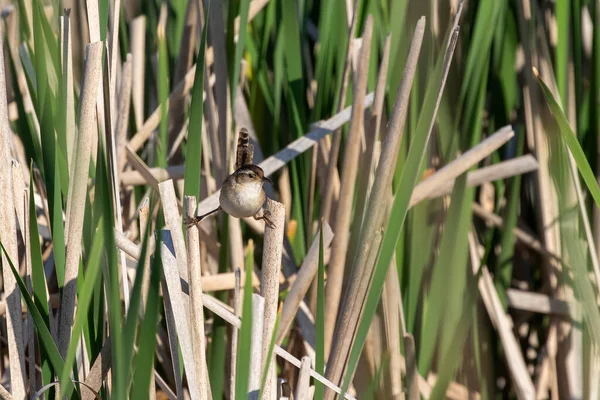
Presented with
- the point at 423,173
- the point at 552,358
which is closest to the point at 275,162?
the point at 423,173

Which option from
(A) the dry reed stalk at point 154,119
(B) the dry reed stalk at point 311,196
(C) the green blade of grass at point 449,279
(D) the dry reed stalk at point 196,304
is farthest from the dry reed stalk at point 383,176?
(A) the dry reed stalk at point 154,119

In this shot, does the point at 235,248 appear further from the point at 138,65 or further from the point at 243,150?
the point at 138,65

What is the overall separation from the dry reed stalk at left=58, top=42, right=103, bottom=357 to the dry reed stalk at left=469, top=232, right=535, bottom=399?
0.81 m

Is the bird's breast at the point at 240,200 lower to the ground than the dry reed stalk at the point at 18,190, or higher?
lower

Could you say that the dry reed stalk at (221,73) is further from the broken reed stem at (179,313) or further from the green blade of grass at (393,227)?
the green blade of grass at (393,227)

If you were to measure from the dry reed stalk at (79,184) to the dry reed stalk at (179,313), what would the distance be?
0.14 meters

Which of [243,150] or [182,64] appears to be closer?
[243,150]

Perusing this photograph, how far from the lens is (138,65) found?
183 centimetres

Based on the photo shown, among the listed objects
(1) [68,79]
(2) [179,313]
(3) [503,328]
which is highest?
(1) [68,79]

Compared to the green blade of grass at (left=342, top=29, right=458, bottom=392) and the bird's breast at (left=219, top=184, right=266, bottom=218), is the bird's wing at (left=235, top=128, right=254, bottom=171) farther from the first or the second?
the green blade of grass at (left=342, top=29, right=458, bottom=392)

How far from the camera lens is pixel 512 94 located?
1748 millimetres

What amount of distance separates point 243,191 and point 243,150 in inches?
6.2

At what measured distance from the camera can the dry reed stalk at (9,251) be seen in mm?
1194

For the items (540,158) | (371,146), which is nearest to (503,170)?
(540,158)
